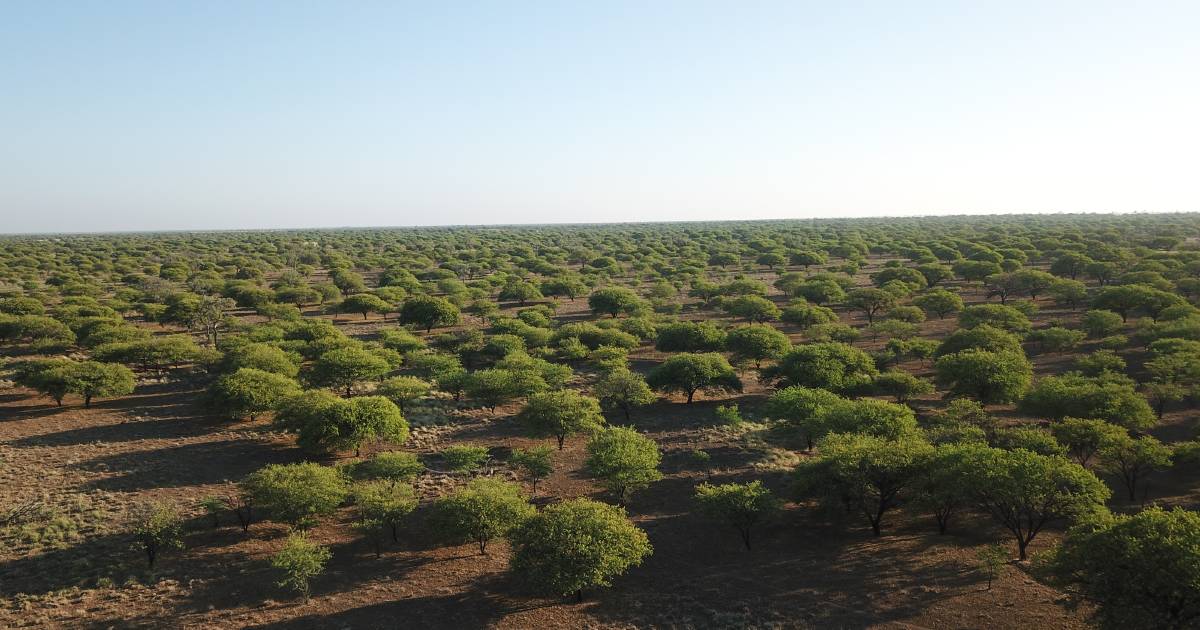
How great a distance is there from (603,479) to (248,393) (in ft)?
78.0

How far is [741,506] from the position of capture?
2597 centimetres

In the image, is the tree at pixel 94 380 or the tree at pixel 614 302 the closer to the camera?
the tree at pixel 94 380

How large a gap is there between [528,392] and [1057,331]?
47937 mm

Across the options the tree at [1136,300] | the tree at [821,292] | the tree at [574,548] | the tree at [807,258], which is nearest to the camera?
the tree at [574,548]

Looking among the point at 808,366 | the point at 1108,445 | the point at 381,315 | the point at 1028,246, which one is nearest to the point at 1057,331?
the point at 808,366

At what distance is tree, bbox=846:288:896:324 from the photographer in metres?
74.9

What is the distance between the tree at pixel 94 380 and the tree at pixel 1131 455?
59.1 metres

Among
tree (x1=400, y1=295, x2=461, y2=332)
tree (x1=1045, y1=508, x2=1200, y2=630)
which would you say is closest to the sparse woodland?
tree (x1=1045, y1=508, x2=1200, y2=630)

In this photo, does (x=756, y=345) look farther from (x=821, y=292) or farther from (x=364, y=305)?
(x=364, y=305)

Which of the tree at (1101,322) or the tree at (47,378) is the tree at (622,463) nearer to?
the tree at (47,378)

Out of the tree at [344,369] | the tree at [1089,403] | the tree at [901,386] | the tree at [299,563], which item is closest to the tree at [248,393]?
the tree at [344,369]

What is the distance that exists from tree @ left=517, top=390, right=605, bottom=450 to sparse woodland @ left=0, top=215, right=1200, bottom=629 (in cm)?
19

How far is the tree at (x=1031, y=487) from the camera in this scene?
75.5 feet

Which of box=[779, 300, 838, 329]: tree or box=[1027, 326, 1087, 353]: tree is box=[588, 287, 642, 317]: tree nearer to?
box=[779, 300, 838, 329]: tree
